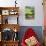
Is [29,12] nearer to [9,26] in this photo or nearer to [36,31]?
[36,31]

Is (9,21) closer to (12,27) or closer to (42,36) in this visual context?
(12,27)

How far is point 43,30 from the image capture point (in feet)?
16.6

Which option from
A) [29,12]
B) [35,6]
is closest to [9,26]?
[29,12]

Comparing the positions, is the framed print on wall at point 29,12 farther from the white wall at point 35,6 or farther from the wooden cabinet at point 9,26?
the wooden cabinet at point 9,26

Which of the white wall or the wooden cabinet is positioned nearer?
the wooden cabinet

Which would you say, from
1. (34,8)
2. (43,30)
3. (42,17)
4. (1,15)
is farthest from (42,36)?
(1,15)

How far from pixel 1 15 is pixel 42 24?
1272 mm

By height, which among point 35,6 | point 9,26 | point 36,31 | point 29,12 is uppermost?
point 35,6

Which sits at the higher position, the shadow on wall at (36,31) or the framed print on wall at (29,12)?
the framed print on wall at (29,12)

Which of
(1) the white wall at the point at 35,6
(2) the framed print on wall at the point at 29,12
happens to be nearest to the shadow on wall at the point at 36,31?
(1) the white wall at the point at 35,6

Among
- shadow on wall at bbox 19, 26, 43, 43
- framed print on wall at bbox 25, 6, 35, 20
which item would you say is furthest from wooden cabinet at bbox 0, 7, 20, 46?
framed print on wall at bbox 25, 6, 35, 20

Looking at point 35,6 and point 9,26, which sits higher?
point 35,6

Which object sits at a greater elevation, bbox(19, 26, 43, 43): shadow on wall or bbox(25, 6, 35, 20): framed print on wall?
bbox(25, 6, 35, 20): framed print on wall

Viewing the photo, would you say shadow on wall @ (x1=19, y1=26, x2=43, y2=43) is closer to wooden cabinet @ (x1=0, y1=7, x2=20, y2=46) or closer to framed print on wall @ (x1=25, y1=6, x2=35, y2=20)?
wooden cabinet @ (x1=0, y1=7, x2=20, y2=46)
